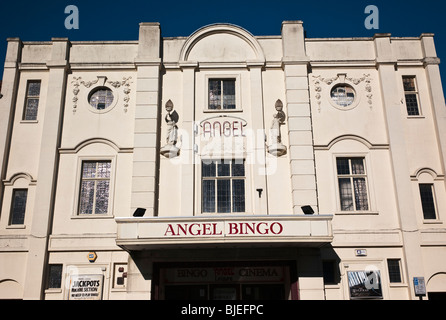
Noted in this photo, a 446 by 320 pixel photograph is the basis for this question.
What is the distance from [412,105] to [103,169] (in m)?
12.6

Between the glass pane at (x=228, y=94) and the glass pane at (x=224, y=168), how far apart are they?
235 centimetres

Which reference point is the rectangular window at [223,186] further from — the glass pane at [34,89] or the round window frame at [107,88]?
the glass pane at [34,89]

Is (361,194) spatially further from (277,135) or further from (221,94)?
(221,94)

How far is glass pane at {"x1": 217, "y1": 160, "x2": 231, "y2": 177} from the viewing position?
639 inches

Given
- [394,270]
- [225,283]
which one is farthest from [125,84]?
[394,270]

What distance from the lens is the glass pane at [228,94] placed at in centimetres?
1717

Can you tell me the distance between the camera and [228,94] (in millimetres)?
17359

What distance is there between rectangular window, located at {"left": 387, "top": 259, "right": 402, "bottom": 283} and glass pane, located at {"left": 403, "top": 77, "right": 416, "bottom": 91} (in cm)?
704

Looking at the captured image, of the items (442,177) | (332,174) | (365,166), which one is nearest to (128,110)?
(332,174)

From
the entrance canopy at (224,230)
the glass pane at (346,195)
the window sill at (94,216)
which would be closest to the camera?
the entrance canopy at (224,230)

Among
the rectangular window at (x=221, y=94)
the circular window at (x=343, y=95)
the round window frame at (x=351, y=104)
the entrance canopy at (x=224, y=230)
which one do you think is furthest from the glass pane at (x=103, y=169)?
the circular window at (x=343, y=95)

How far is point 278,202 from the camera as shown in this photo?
619 inches

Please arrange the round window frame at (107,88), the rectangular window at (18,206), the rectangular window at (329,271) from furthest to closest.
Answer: the round window frame at (107,88)
the rectangular window at (18,206)
the rectangular window at (329,271)

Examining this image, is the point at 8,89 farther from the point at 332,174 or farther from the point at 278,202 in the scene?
the point at 332,174
